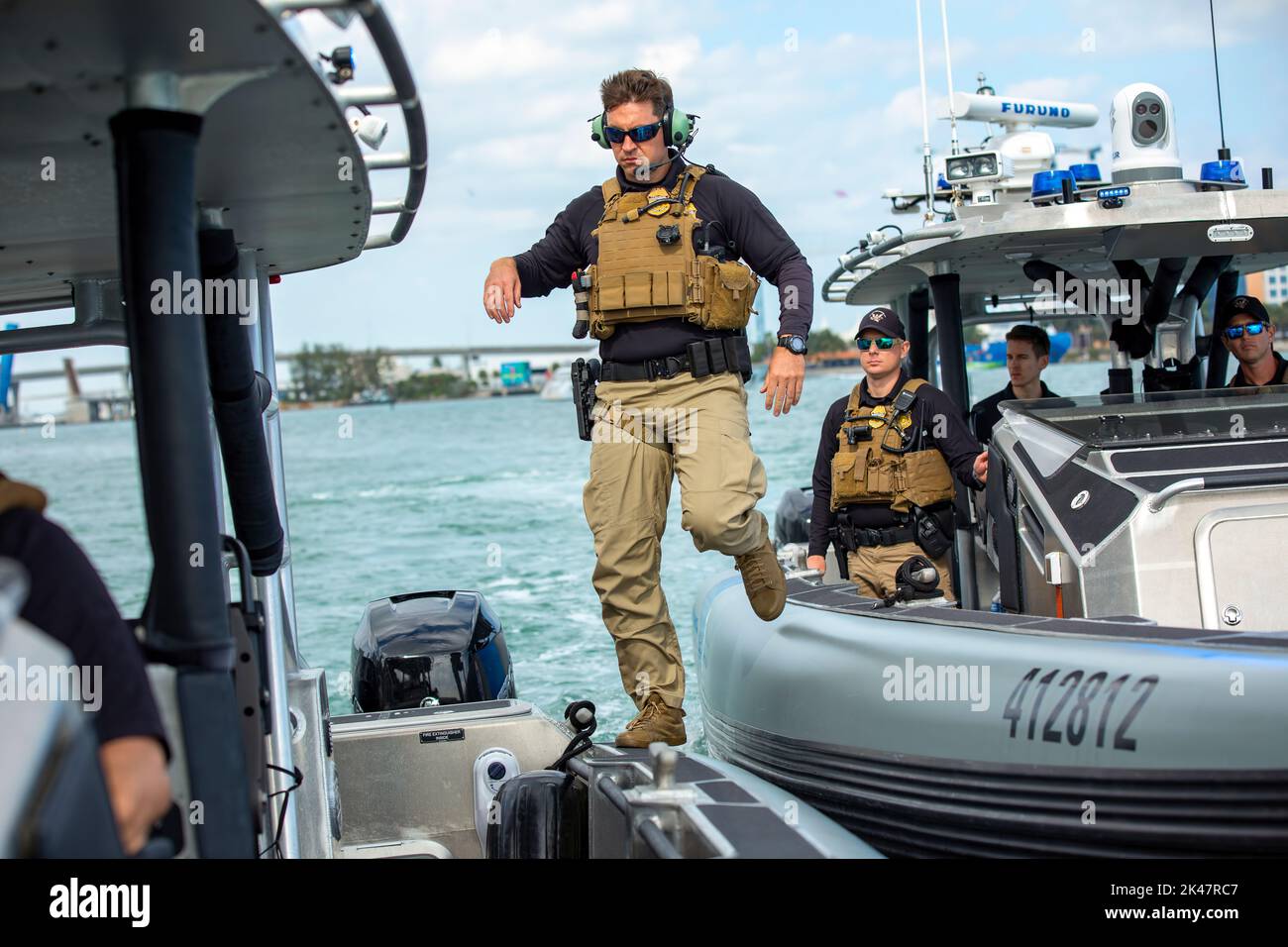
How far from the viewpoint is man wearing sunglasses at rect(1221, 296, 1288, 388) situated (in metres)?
5.61

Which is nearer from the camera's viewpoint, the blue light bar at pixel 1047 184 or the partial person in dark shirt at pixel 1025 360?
the blue light bar at pixel 1047 184

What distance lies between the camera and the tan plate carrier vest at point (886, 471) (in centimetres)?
565

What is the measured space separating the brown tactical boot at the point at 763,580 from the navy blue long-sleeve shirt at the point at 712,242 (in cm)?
66

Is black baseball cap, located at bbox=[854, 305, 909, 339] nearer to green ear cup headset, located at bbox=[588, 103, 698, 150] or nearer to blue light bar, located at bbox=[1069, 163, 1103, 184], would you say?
blue light bar, located at bbox=[1069, 163, 1103, 184]

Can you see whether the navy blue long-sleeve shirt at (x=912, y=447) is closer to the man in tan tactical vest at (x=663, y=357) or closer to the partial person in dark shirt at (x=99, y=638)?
the man in tan tactical vest at (x=663, y=357)

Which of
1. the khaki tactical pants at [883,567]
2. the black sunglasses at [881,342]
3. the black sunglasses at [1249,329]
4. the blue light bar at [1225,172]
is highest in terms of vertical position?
the blue light bar at [1225,172]

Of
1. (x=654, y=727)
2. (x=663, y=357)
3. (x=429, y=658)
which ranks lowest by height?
(x=654, y=727)

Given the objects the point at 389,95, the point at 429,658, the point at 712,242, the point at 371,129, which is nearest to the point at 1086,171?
the point at 712,242

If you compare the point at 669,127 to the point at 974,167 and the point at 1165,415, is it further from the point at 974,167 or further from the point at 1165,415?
the point at 974,167

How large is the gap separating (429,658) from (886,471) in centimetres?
196

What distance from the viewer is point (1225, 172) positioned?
576 cm

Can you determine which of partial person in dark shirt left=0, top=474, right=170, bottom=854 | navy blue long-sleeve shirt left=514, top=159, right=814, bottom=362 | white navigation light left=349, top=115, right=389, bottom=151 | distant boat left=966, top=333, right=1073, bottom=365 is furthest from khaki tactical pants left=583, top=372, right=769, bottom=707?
distant boat left=966, top=333, right=1073, bottom=365

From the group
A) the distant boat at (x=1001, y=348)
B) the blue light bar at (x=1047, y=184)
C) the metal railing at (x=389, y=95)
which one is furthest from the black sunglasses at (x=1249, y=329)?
the distant boat at (x=1001, y=348)
